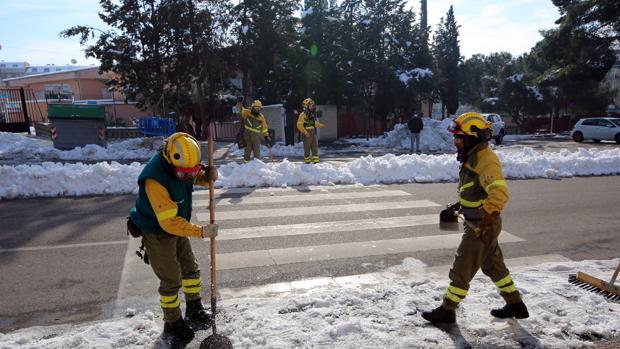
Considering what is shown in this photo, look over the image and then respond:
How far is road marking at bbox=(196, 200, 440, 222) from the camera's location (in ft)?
24.8

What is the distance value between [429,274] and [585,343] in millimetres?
1752

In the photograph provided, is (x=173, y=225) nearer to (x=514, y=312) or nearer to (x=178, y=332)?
(x=178, y=332)

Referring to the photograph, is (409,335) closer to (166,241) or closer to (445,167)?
(166,241)

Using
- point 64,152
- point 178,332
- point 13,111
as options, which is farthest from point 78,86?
point 178,332

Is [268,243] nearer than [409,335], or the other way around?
[409,335]

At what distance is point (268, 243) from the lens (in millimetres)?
6211

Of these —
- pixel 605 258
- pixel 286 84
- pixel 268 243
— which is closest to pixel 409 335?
pixel 268 243

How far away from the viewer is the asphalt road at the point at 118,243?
4.58 metres

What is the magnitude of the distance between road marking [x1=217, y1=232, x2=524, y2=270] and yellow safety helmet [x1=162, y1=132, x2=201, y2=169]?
226cm

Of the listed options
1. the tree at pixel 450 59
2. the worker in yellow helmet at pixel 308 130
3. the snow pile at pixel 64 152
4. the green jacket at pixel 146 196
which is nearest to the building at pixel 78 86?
the snow pile at pixel 64 152

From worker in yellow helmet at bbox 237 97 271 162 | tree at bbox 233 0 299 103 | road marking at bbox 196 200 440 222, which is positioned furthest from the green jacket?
tree at bbox 233 0 299 103

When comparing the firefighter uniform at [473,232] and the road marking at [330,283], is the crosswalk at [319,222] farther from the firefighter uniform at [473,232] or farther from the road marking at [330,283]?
the firefighter uniform at [473,232]

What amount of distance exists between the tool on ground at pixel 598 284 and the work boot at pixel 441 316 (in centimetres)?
161

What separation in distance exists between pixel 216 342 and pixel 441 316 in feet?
5.97
